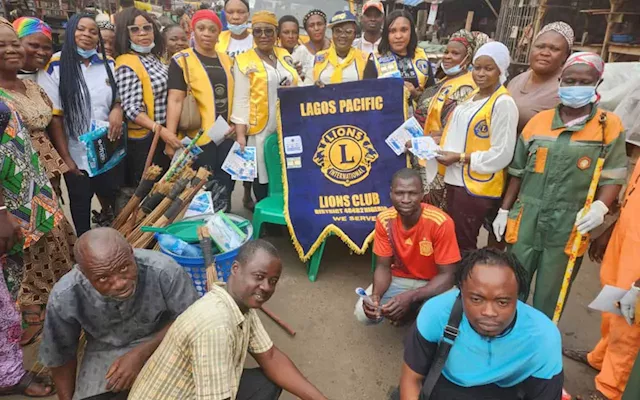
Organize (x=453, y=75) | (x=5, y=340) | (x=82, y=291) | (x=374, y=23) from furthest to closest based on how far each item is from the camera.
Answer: (x=374, y=23) < (x=453, y=75) < (x=5, y=340) < (x=82, y=291)

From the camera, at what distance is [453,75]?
3.69 meters

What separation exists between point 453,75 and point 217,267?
2.56 m

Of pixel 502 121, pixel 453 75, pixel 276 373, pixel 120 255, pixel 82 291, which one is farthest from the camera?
pixel 453 75

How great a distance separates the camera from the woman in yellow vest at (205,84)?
371cm

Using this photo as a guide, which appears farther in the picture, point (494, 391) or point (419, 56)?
point (419, 56)

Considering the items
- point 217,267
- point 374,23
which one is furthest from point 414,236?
point 374,23

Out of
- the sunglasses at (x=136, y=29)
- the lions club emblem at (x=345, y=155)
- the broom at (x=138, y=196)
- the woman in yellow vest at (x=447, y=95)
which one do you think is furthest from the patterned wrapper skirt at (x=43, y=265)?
the woman in yellow vest at (x=447, y=95)

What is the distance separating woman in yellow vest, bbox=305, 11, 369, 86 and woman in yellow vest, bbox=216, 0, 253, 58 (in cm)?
103

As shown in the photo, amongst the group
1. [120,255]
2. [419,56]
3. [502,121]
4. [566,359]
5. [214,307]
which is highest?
[419,56]

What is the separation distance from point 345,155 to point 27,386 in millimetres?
2766

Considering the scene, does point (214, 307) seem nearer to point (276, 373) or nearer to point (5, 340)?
point (276, 373)

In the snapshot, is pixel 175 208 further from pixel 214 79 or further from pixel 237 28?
pixel 237 28

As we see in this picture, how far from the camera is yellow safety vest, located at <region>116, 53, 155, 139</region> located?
11.8ft

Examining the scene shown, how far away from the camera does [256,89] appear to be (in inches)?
154
